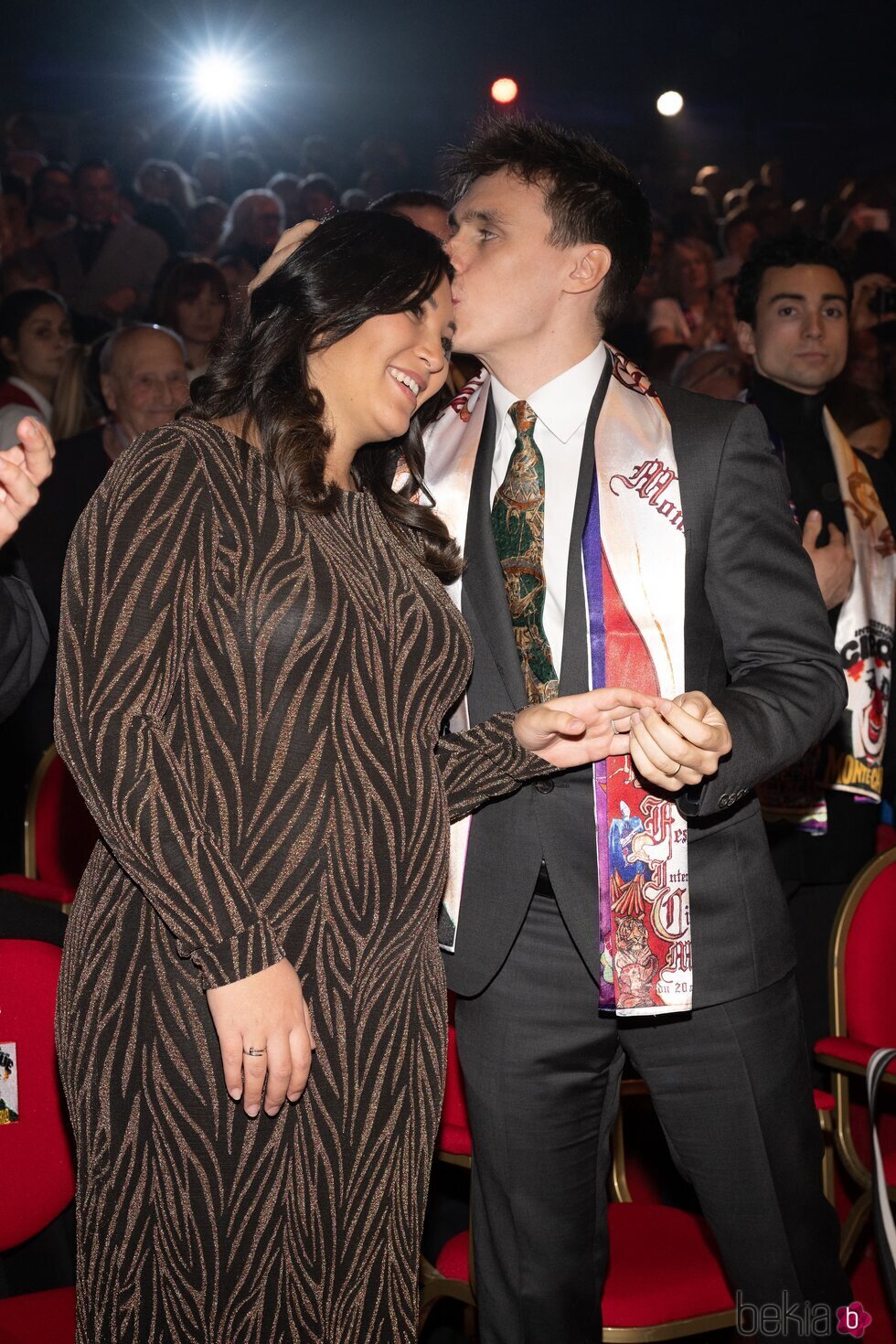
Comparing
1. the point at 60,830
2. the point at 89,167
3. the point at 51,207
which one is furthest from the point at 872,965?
the point at 89,167

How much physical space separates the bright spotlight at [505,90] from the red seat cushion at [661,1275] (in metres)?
9.58

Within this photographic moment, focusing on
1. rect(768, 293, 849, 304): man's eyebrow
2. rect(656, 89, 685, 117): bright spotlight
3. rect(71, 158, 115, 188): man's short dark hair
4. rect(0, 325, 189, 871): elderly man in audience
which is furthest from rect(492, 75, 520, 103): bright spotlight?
rect(768, 293, 849, 304): man's eyebrow

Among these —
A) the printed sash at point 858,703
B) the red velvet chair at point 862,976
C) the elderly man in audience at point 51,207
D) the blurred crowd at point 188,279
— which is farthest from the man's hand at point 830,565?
the elderly man in audience at point 51,207

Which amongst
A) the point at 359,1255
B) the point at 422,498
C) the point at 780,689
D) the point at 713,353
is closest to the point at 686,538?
the point at 780,689

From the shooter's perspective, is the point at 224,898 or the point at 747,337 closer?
the point at 224,898

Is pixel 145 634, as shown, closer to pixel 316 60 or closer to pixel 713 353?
pixel 713 353

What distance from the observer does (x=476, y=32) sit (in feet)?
33.9

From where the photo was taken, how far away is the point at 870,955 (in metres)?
2.65

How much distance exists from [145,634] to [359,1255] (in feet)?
2.68

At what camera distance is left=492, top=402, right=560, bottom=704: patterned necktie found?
207 cm

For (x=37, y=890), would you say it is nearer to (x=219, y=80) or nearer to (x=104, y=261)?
(x=104, y=261)

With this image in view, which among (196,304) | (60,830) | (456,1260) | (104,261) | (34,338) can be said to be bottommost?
(456,1260)

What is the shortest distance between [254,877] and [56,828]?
81.7 inches

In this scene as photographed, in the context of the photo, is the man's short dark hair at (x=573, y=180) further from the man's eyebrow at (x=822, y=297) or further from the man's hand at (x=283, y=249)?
the man's eyebrow at (x=822, y=297)
